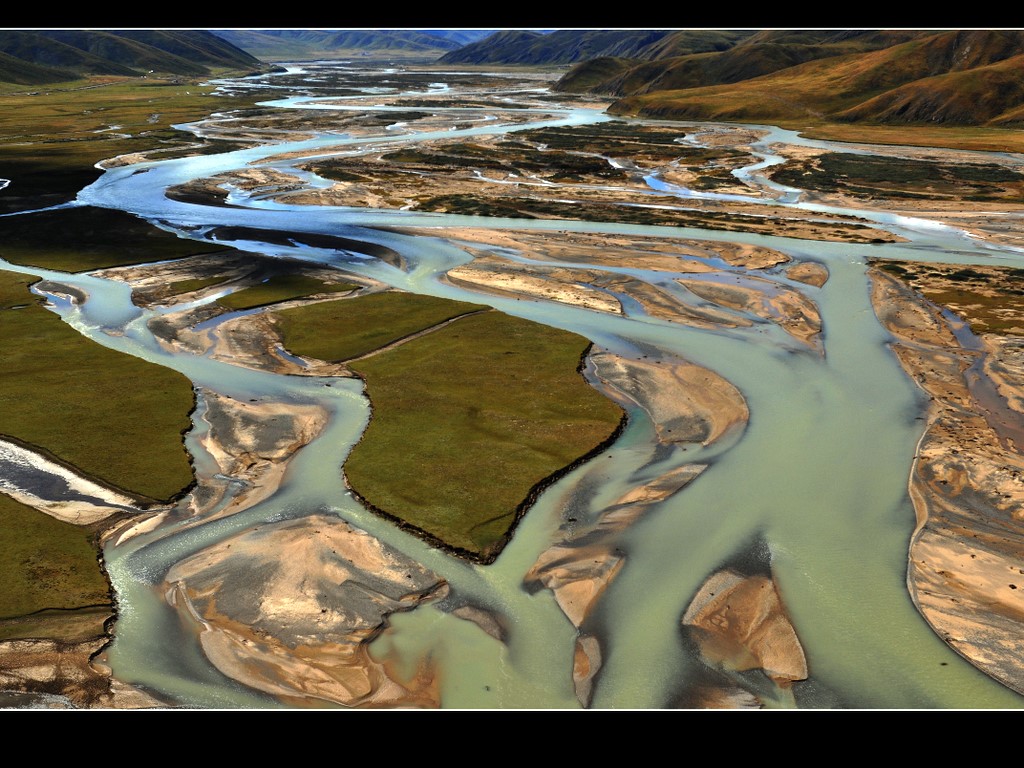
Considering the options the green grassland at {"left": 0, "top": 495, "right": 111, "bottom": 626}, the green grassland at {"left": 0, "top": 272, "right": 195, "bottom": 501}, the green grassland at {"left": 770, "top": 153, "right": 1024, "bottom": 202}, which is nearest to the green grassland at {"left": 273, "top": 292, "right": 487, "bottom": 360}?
the green grassland at {"left": 0, "top": 272, "right": 195, "bottom": 501}

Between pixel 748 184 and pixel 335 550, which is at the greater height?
pixel 748 184

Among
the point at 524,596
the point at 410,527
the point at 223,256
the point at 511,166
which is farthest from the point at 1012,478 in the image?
the point at 511,166

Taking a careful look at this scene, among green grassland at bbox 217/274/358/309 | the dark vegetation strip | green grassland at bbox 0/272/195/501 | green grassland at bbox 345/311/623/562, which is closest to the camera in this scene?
green grassland at bbox 345/311/623/562

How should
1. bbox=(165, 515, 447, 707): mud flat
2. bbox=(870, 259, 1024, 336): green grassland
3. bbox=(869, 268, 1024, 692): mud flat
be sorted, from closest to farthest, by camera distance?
bbox=(165, 515, 447, 707): mud flat → bbox=(869, 268, 1024, 692): mud flat → bbox=(870, 259, 1024, 336): green grassland

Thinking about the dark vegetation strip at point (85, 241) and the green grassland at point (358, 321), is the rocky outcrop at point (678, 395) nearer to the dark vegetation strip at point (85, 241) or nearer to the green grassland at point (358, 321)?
the green grassland at point (358, 321)

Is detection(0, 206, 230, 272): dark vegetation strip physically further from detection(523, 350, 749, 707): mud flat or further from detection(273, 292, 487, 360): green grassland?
detection(523, 350, 749, 707): mud flat

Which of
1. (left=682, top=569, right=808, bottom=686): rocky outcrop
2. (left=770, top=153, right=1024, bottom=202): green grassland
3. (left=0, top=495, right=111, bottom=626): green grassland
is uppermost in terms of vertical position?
(left=770, top=153, right=1024, bottom=202): green grassland

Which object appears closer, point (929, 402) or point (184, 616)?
point (184, 616)

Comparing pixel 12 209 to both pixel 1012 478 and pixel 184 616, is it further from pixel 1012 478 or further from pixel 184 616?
pixel 1012 478
